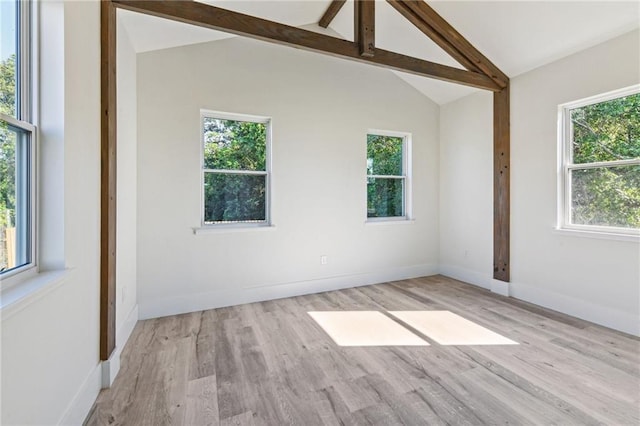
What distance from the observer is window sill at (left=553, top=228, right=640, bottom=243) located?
8.71 ft

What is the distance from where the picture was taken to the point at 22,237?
52.1 inches

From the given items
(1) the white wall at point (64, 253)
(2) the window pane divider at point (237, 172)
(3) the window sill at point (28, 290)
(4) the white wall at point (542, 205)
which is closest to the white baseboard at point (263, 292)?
(4) the white wall at point (542, 205)

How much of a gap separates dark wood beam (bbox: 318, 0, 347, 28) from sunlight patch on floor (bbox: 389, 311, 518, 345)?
347 cm

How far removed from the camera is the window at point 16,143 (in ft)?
3.93

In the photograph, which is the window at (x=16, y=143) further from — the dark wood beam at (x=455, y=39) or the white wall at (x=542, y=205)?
the white wall at (x=542, y=205)

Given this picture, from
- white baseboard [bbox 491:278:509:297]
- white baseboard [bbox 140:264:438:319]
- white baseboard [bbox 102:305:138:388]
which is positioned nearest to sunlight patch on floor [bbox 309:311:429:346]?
→ white baseboard [bbox 140:264:438:319]

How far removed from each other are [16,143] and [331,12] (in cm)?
337

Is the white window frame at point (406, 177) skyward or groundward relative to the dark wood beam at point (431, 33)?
groundward

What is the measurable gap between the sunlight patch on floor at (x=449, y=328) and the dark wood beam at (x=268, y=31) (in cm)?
250

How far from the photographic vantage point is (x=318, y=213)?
3.84m

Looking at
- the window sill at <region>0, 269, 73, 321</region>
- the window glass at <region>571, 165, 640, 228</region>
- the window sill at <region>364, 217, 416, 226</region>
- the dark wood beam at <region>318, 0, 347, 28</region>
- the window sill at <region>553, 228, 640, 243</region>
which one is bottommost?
the window sill at <region>0, 269, 73, 321</region>

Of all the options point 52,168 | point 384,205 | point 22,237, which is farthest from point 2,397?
point 384,205

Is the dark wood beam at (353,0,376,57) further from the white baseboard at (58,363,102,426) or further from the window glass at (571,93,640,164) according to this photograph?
the white baseboard at (58,363,102,426)

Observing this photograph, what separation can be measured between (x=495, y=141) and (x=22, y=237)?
14.7 ft
